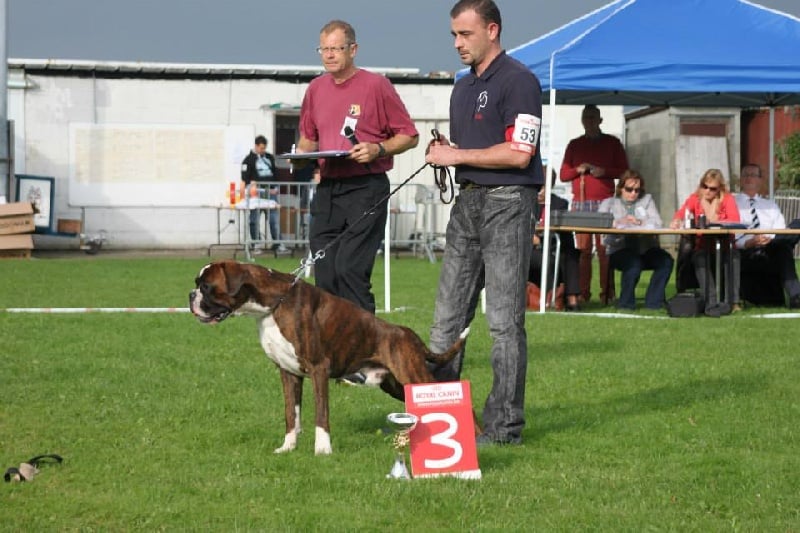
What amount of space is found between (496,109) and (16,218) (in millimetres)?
17846

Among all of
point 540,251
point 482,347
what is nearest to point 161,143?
point 540,251

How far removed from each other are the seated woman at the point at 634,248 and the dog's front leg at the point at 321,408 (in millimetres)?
8147

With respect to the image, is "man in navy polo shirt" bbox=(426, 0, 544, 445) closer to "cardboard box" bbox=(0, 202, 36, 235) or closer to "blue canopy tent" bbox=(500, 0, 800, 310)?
"blue canopy tent" bbox=(500, 0, 800, 310)

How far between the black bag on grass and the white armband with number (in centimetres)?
728

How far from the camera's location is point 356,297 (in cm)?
750

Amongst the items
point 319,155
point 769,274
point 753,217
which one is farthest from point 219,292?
point 769,274

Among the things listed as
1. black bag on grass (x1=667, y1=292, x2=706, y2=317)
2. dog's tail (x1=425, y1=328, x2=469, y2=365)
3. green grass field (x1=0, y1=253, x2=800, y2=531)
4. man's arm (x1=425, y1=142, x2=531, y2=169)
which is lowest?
green grass field (x1=0, y1=253, x2=800, y2=531)

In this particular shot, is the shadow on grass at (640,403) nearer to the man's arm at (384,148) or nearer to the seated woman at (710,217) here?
the man's arm at (384,148)

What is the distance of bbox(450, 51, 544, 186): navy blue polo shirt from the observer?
19.0 feet

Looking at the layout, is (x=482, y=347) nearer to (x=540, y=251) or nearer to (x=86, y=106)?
(x=540, y=251)

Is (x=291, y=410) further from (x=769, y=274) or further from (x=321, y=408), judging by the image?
(x=769, y=274)

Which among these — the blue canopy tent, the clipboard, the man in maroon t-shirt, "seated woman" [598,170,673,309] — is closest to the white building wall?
the man in maroon t-shirt

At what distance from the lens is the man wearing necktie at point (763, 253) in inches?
536

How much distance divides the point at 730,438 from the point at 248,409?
2486 mm
